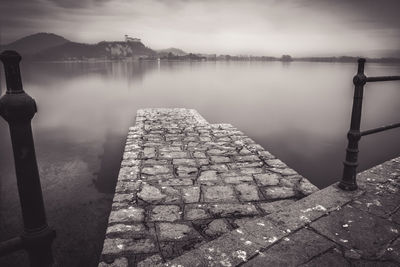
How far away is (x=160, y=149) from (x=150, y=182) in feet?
5.48

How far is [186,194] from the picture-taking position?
3562 millimetres

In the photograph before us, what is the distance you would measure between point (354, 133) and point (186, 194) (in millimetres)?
2151

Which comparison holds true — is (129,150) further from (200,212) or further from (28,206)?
(28,206)

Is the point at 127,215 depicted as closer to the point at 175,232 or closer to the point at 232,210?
the point at 175,232

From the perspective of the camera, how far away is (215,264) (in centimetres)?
189

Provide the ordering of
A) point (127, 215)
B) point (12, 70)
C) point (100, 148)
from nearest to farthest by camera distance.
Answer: point (12, 70), point (127, 215), point (100, 148)

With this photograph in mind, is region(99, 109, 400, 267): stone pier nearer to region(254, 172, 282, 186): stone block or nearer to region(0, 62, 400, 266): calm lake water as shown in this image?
region(254, 172, 282, 186): stone block

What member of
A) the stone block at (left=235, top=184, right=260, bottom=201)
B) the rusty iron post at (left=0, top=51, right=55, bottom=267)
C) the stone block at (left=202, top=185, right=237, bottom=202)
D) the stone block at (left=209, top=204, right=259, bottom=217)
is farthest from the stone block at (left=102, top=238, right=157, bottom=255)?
the stone block at (left=235, top=184, right=260, bottom=201)

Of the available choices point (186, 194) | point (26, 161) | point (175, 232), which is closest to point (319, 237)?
point (175, 232)

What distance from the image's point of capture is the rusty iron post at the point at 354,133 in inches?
103

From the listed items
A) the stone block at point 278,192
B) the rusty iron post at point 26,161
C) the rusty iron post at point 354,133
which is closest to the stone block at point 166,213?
the stone block at point 278,192

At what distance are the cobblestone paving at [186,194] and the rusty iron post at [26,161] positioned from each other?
1204mm

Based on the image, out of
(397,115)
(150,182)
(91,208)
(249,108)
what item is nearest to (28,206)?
(150,182)

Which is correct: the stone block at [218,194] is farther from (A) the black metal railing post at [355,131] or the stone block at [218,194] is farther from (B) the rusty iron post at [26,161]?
(B) the rusty iron post at [26,161]
